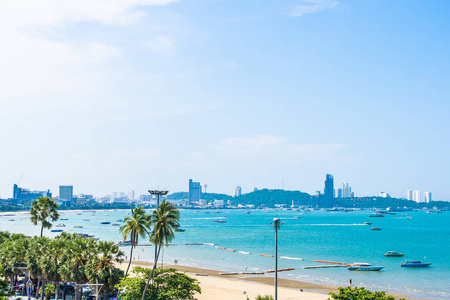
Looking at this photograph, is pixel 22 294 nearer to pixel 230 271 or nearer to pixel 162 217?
pixel 162 217

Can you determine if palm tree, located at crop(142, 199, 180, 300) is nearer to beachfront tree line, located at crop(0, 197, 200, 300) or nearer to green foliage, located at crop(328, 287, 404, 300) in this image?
beachfront tree line, located at crop(0, 197, 200, 300)

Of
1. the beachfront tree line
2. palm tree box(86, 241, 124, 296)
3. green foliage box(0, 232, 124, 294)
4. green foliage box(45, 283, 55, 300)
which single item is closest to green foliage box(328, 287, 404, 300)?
the beachfront tree line

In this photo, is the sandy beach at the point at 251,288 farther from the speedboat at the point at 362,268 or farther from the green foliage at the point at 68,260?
the green foliage at the point at 68,260

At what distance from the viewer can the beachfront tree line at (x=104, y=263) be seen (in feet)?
118

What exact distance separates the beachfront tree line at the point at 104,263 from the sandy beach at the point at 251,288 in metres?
21.0

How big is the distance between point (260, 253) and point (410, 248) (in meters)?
46.8

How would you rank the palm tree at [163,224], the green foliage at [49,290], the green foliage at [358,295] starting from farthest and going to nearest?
the green foliage at [49,290] → the palm tree at [163,224] → the green foliage at [358,295]

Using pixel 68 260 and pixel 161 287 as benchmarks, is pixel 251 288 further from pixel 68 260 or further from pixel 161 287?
pixel 68 260

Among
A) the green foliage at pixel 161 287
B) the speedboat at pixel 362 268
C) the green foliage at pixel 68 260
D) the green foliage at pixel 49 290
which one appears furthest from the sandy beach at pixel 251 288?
the green foliage at pixel 161 287

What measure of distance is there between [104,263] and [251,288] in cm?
3248

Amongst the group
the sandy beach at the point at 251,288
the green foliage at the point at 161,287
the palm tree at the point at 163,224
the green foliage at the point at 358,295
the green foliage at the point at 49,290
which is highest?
the palm tree at the point at 163,224

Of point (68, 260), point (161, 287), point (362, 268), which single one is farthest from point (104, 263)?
point (362, 268)

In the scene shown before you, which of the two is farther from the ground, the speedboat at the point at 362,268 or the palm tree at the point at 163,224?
the palm tree at the point at 163,224

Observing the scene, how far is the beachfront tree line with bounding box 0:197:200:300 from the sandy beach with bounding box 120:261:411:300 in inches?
825
